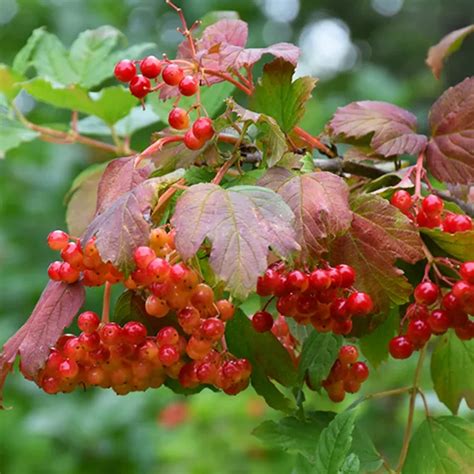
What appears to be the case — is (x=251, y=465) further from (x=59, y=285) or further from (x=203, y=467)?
(x=59, y=285)

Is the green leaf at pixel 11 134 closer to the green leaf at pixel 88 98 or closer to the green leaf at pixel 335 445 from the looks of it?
the green leaf at pixel 88 98

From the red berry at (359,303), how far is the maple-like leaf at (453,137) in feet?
0.69

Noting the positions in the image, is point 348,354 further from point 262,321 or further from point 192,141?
point 192,141

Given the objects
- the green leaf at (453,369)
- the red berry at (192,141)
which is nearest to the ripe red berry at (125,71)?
the red berry at (192,141)

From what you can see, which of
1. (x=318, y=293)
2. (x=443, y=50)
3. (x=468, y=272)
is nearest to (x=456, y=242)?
(x=468, y=272)

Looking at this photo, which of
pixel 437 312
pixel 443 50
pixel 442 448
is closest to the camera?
pixel 437 312

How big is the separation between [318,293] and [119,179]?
0.79ft

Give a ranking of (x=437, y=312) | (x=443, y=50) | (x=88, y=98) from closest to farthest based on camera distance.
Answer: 1. (x=437, y=312)
2. (x=443, y=50)
3. (x=88, y=98)

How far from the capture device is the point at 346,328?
34.7 inches

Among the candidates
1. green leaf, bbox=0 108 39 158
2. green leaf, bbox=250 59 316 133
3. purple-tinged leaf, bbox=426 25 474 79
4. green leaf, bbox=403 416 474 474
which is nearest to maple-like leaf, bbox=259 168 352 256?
green leaf, bbox=250 59 316 133

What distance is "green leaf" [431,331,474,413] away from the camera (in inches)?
41.8

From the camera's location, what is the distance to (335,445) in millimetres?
855

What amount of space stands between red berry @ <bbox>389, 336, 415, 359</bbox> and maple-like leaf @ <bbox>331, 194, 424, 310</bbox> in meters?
0.06

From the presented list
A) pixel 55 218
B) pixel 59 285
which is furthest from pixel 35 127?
pixel 55 218
